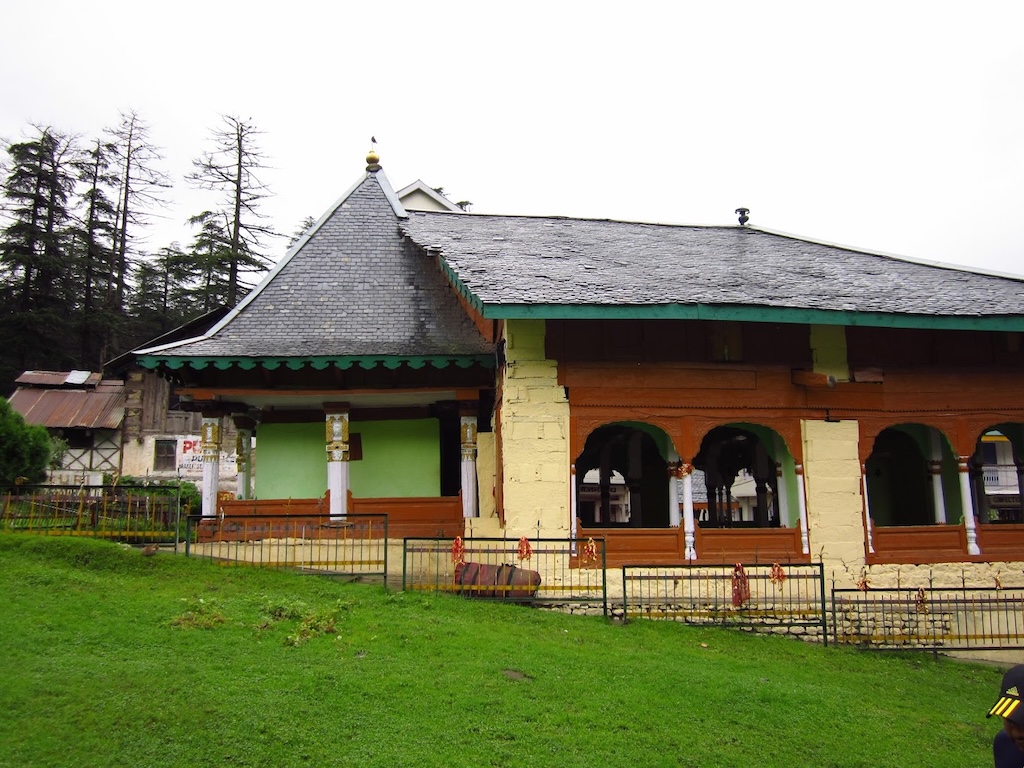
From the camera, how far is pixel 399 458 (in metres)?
17.2

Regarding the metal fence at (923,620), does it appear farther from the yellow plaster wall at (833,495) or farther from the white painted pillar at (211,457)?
the white painted pillar at (211,457)

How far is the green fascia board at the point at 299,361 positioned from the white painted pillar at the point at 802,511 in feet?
19.3

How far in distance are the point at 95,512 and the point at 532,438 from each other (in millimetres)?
7098

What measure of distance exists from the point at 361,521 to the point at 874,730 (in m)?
9.26

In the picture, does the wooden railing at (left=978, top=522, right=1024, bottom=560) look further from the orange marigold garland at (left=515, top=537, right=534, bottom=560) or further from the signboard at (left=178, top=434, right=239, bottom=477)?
the signboard at (left=178, top=434, right=239, bottom=477)

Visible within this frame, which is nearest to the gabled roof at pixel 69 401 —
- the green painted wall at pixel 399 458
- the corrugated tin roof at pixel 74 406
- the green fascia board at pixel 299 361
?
the corrugated tin roof at pixel 74 406

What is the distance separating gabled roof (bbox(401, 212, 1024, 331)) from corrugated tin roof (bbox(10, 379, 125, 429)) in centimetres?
2401

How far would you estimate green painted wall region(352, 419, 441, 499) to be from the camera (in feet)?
56.0

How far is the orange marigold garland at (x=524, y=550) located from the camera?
11.9 metres

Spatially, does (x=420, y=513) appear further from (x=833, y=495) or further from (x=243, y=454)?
(x=833, y=495)

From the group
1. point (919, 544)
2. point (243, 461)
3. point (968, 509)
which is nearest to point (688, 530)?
point (919, 544)

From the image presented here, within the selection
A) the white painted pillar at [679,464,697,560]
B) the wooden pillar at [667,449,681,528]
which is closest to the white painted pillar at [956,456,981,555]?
the white painted pillar at [679,464,697,560]

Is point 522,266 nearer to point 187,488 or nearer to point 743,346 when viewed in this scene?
point 743,346

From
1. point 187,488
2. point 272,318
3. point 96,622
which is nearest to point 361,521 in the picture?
point 272,318
